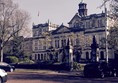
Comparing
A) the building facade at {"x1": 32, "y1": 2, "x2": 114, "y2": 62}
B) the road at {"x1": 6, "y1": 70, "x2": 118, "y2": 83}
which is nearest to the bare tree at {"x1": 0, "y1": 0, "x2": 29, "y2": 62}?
the building facade at {"x1": 32, "y1": 2, "x2": 114, "y2": 62}

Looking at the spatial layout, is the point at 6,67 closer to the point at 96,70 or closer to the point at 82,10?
the point at 96,70

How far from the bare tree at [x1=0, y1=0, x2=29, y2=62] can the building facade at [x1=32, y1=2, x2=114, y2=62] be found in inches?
493

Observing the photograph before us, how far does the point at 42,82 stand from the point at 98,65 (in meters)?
7.91

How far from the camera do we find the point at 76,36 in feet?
214

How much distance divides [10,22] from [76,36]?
17.6 metres

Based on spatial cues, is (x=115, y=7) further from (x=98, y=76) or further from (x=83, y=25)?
(x=83, y=25)

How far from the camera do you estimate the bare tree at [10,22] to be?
53844 millimetres

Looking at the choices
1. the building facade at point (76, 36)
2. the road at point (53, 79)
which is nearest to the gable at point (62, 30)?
the building facade at point (76, 36)

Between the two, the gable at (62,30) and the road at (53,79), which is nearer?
the road at (53,79)

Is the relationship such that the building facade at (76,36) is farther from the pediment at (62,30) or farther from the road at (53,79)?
the road at (53,79)

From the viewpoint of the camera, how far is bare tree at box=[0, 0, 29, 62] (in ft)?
177

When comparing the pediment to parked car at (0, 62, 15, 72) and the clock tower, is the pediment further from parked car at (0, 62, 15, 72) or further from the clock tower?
parked car at (0, 62, 15, 72)

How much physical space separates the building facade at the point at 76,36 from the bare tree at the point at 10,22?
12518mm

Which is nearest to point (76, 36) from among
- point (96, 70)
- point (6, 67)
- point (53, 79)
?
point (6, 67)
